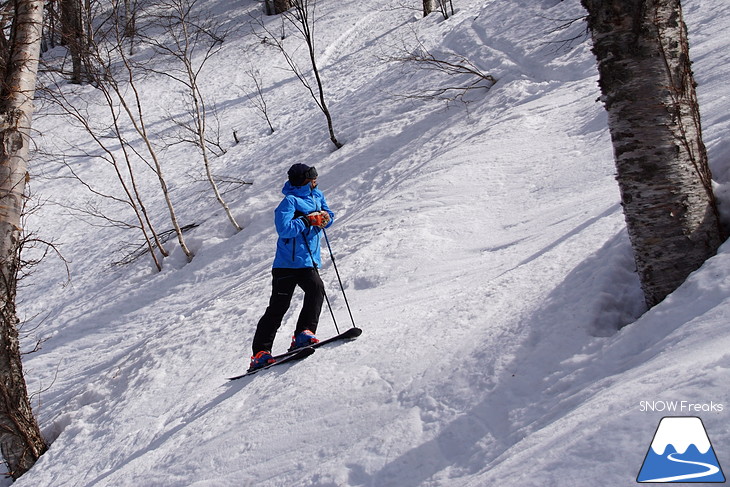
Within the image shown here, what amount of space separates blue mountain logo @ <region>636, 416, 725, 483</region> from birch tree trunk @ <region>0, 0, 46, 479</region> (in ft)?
17.9

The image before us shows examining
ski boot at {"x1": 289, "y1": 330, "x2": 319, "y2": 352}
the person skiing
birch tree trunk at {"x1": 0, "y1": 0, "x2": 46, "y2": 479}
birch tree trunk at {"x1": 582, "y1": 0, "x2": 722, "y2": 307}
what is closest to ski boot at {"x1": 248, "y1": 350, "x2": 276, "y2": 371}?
the person skiing

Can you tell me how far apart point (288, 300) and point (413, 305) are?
46.6 inches

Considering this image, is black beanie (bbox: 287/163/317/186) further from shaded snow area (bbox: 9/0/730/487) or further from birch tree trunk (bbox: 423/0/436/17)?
birch tree trunk (bbox: 423/0/436/17)

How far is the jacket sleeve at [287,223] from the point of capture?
4668 mm

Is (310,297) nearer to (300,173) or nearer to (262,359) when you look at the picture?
(262,359)

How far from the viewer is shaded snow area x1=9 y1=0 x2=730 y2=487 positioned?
2859 mm

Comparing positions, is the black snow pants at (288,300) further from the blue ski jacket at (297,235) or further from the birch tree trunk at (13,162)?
the birch tree trunk at (13,162)

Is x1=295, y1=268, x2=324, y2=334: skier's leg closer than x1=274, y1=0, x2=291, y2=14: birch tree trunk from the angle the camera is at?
Yes

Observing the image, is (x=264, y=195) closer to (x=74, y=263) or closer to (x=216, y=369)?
(x=74, y=263)

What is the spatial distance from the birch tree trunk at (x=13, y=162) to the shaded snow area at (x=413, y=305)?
1002 mm

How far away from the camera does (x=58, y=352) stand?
32.3ft

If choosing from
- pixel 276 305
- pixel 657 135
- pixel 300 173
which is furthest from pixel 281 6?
pixel 657 135

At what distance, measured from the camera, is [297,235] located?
15.7 ft

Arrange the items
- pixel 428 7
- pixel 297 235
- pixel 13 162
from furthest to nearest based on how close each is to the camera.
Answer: pixel 428 7 < pixel 13 162 < pixel 297 235
